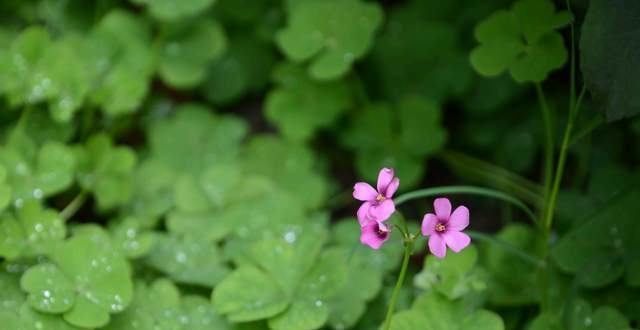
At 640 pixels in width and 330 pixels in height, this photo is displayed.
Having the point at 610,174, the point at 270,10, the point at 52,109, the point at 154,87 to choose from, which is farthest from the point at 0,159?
the point at 610,174

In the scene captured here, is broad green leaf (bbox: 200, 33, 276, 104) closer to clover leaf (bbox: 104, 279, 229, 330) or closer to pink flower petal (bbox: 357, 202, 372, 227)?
clover leaf (bbox: 104, 279, 229, 330)

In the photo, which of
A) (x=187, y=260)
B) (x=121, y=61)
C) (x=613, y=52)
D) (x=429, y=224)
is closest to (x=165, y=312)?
(x=187, y=260)

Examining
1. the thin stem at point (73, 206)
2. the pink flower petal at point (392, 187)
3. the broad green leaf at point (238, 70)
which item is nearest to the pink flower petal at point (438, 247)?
the pink flower petal at point (392, 187)

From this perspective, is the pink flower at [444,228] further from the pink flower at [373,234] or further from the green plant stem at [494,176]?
the green plant stem at [494,176]

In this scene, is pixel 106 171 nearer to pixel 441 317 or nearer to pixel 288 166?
pixel 288 166

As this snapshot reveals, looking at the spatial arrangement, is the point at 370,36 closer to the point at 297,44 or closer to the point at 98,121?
the point at 297,44
